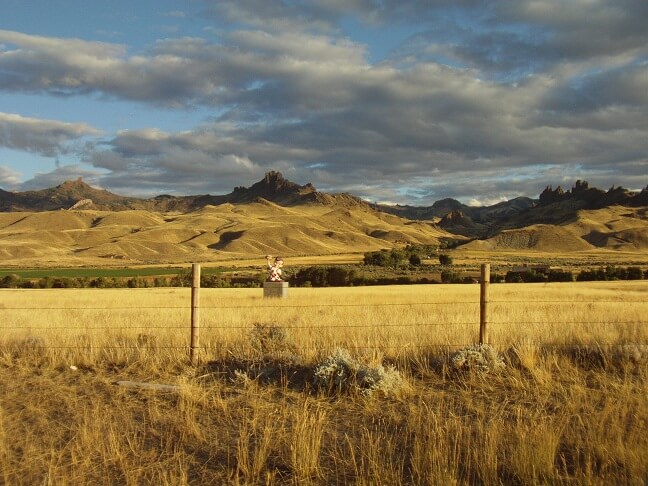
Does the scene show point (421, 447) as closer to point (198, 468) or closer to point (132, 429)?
point (198, 468)

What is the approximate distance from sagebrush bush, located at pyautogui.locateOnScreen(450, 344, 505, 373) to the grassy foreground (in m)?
0.12

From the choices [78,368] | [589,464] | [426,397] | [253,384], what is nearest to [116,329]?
[78,368]

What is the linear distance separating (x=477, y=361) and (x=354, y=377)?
2.01 meters

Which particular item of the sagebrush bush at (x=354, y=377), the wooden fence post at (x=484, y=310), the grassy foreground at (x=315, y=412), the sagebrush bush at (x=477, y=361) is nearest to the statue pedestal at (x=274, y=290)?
the grassy foreground at (x=315, y=412)

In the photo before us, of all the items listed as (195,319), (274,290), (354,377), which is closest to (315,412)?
(354,377)

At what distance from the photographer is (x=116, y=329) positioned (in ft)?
45.4

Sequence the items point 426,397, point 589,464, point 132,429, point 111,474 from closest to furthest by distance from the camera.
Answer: point 589,464 < point 111,474 < point 132,429 < point 426,397

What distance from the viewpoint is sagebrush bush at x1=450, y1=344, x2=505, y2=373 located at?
9070 mm

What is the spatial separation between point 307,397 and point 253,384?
855 millimetres

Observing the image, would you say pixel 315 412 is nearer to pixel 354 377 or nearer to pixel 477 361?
pixel 354 377

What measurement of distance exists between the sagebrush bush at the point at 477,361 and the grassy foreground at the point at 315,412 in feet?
0.38

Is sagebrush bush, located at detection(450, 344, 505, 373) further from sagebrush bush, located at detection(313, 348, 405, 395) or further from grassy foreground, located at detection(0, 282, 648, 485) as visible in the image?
sagebrush bush, located at detection(313, 348, 405, 395)

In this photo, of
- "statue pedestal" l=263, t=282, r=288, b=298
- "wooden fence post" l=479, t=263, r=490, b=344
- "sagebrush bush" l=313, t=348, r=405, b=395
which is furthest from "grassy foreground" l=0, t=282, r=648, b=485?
"statue pedestal" l=263, t=282, r=288, b=298

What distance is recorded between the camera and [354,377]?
8.41m
